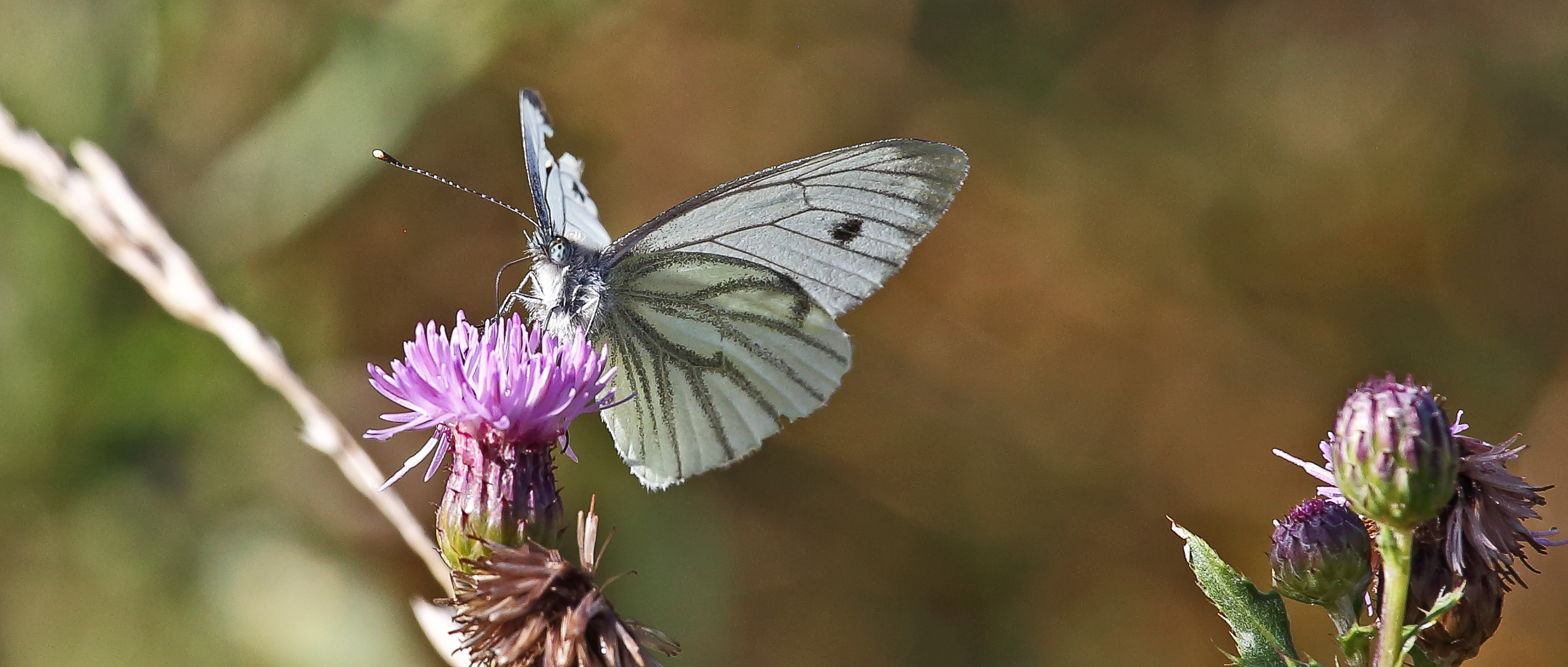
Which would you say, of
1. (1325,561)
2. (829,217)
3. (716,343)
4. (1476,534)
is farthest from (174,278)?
(1476,534)

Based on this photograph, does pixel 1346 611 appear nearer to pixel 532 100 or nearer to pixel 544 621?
pixel 544 621

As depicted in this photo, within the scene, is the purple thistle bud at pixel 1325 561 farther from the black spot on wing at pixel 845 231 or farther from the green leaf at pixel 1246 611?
the black spot on wing at pixel 845 231

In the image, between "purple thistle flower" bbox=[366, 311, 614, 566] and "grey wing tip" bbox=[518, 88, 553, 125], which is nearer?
"purple thistle flower" bbox=[366, 311, 614, 566]

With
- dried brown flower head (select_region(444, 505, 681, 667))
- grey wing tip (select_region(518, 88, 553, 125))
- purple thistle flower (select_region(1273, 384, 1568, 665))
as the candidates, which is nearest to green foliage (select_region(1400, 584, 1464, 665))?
purple thistle flower (select_region(1273, 384, 1568, 665))

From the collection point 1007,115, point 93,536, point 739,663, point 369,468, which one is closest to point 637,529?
point 739,663

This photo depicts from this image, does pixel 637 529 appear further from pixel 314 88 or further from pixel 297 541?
pixel 314 88

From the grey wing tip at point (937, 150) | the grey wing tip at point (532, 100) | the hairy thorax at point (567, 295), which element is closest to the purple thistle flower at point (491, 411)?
the hairy thorax at point (567, 295)

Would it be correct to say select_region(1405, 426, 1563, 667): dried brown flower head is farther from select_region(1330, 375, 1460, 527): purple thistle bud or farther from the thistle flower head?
the thistle flower head
